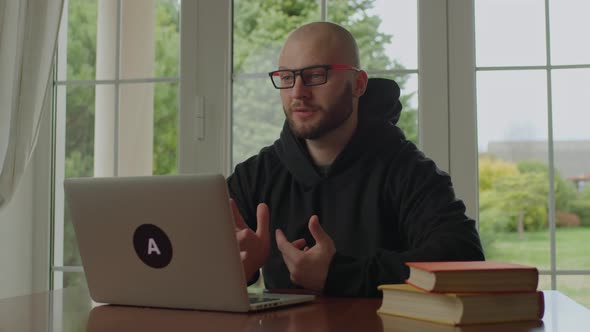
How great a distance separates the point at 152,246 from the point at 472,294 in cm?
53

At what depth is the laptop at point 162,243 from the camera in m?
1.25

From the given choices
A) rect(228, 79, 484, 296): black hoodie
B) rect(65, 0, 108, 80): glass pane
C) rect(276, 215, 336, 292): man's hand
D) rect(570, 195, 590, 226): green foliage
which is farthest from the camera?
rect(65, 0, 108, 80): glass pane

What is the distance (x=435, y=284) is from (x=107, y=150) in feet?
7.99

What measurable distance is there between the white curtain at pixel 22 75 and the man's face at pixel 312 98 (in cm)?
135

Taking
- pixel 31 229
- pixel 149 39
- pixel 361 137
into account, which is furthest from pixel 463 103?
pixel 31 229

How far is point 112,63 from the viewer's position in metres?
3.38

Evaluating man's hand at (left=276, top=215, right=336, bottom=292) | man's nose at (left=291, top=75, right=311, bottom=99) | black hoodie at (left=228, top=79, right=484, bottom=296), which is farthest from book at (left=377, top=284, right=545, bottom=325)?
man's nose at (left=291, top=75, right=311, bottom=99)

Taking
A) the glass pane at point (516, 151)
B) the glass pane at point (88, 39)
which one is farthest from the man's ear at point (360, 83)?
the glass pane at point (88, 39)

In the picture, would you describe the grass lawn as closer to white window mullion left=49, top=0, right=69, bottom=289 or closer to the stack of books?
the stack of books

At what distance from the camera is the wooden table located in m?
1.16

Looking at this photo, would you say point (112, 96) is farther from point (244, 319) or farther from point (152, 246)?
point (244, 319)

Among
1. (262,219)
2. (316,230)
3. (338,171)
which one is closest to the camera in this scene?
(316,230)

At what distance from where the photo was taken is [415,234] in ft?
6.48

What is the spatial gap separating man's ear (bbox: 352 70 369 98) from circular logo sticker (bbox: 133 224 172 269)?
110cm
